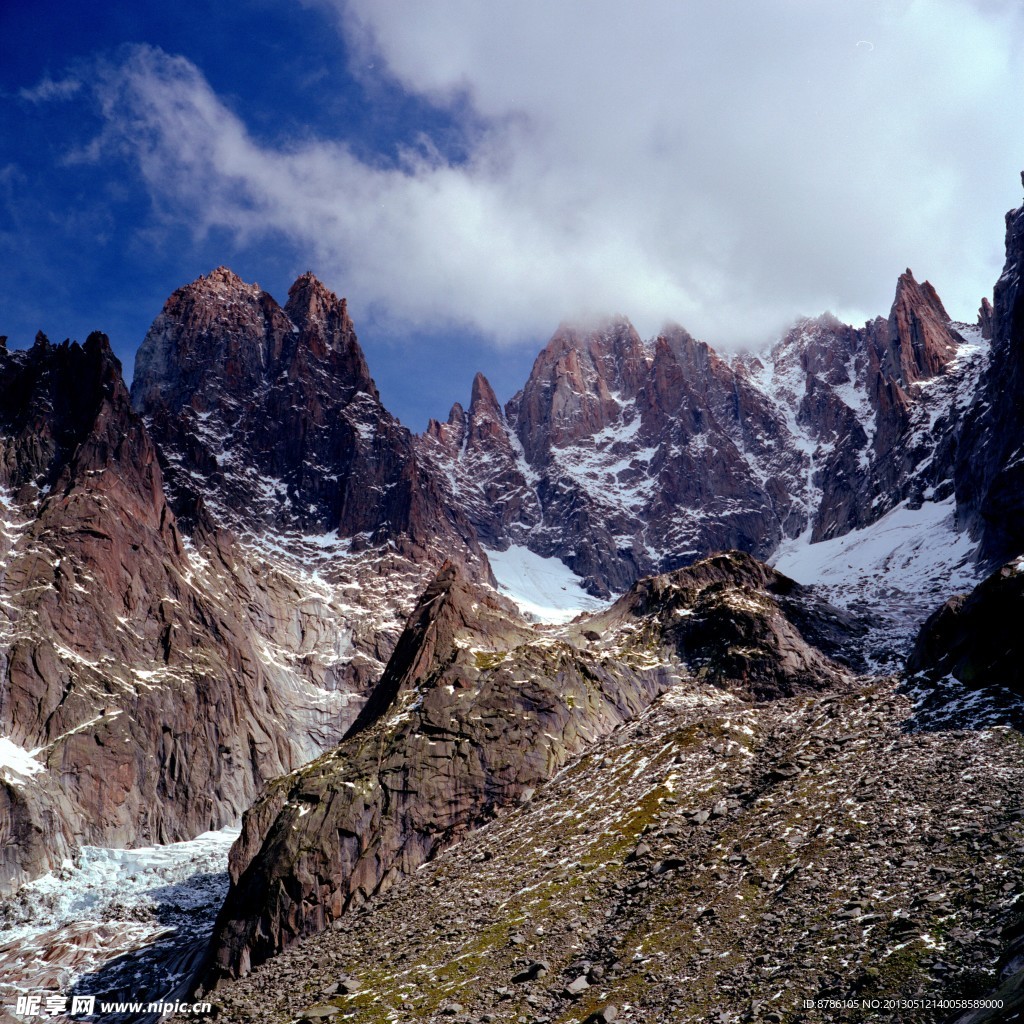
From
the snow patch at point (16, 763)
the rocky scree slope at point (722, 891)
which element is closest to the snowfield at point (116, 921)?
the snow patch at point (16, 763)

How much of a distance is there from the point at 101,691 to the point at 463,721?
10605 centimetres

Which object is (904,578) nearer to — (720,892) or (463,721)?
(463,721)

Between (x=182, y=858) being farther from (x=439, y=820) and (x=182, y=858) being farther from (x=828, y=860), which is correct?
(x=828, y=860)

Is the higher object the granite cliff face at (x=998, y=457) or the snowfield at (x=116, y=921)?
the granite cliff face at (x=998, y=457)

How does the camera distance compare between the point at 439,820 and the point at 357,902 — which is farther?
the point at 439,820

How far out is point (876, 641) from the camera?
339 ft

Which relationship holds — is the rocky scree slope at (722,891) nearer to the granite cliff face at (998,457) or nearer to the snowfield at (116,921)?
the snowfield at (116,921)

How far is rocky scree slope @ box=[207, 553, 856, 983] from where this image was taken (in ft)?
245

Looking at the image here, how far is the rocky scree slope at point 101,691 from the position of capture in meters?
153

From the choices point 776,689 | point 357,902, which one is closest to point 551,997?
point 357,902

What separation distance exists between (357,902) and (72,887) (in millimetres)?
89551

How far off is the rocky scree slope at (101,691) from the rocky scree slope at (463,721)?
232 ft

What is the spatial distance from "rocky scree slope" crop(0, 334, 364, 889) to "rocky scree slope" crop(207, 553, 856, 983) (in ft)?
232

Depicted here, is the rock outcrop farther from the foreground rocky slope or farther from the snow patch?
the snow patch
